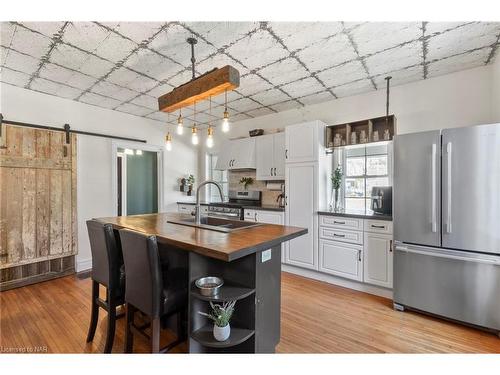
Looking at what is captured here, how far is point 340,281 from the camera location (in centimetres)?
327

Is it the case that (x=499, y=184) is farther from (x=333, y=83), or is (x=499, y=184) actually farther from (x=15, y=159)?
(x=15, y=159)

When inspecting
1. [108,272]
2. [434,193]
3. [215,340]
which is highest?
[434,193]

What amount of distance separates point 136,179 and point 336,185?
3711 millimetres

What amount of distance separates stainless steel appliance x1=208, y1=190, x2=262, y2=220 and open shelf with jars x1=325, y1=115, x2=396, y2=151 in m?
1.72

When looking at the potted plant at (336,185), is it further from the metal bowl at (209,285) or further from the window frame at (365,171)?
the metal bowl at (209,285)

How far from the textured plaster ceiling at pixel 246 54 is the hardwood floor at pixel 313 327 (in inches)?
105

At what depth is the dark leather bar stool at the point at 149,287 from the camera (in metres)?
1.57

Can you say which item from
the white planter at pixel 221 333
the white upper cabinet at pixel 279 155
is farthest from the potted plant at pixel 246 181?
the white planter at pixel 221 333

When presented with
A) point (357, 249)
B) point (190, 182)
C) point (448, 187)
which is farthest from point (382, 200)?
point (190, 182)

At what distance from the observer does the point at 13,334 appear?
2.14 metres

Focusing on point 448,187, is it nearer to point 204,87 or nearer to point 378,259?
point 378,259
